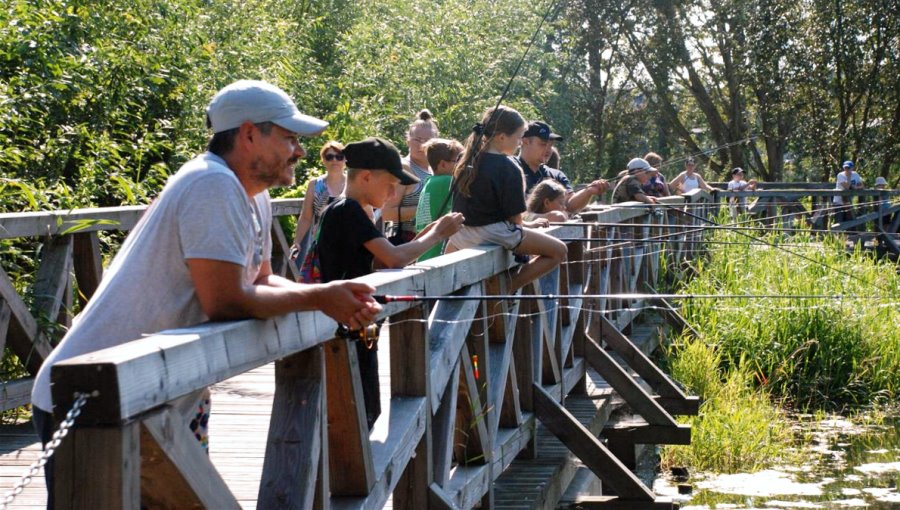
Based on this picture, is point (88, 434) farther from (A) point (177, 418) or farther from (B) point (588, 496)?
(B) point (588, 496)

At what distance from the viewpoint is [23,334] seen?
589 cm

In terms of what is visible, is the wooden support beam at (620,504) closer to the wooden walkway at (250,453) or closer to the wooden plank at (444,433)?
the wooden walkway at (250,453)

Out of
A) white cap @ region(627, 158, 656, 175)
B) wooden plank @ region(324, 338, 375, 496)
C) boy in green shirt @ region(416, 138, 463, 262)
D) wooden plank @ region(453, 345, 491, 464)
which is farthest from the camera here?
white cap @ region(627, 158, 656, 175)

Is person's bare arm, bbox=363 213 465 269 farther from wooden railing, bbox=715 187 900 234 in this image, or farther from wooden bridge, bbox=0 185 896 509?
wooden railing, bbox=715 187 900 234

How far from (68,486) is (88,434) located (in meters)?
0.10

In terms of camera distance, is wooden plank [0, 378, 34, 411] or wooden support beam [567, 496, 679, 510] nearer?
wooden plank [0, 378, 34, 411]

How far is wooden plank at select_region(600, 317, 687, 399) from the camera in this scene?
30.9 ft

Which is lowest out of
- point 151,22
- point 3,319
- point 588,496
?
point 588,496

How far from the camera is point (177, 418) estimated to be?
235 cm

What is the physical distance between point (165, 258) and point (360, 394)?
93cm

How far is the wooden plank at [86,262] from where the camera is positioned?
21.5 feet

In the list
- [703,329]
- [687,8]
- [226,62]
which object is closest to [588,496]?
[703,329]

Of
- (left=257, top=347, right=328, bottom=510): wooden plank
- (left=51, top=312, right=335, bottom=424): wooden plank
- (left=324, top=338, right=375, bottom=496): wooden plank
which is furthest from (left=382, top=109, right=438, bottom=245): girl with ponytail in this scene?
(left=51, top=312, right=335, bottom=424): wooden plank

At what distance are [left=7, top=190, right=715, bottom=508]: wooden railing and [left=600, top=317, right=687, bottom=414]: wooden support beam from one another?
0.36ft
